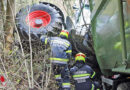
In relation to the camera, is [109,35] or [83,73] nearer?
[109,35]

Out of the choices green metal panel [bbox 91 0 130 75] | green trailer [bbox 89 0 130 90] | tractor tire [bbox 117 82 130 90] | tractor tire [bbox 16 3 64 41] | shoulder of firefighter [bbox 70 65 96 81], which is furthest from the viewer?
tractor tire [bbox 16 3 64 41]

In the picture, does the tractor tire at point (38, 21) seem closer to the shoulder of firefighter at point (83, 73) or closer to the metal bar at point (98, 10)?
the shoulder of firefighter at point (83, 73)

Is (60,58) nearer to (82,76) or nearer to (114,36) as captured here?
(82,76)

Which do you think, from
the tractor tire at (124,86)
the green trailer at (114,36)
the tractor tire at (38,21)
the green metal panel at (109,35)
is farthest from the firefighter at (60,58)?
the tractor tire at (124,86)

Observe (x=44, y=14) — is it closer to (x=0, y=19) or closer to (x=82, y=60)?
(x=0, y=19)

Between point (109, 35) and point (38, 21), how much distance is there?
3.11 meters

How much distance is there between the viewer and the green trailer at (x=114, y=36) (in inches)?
68.8

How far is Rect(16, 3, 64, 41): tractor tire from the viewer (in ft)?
15.8

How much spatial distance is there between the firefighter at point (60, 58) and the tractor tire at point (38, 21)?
0.51m

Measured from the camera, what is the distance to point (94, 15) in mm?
2871

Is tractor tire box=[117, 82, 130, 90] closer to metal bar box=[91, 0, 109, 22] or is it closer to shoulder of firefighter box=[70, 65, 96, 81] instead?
metal bar box=[91, 0, 109, 22]

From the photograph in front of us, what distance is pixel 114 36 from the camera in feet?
7.17

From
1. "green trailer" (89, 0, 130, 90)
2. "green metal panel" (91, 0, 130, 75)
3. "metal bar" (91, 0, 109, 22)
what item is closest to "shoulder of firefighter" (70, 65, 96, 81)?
"green trailer" (89, 0, 130, 90)

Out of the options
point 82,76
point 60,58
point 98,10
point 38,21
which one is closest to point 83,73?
point 82,76
